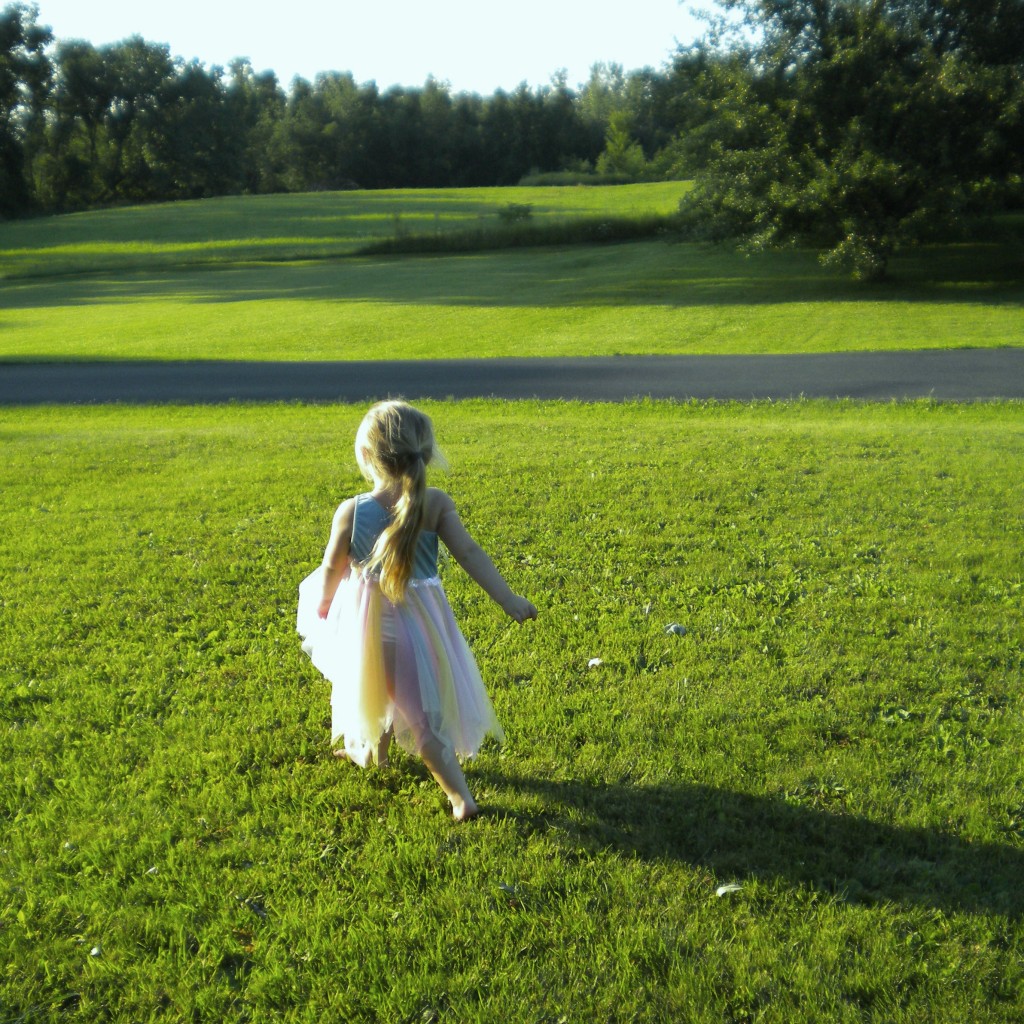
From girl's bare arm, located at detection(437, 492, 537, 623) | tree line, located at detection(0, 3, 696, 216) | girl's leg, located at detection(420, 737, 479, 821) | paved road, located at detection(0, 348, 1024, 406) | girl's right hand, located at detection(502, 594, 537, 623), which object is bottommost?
paved road, located at detection(0, 348, 1024, 406)

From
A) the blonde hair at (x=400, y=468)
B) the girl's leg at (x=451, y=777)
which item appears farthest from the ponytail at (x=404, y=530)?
the girl's leg at (x=451, y=777)

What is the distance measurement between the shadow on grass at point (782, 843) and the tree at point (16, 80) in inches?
3240

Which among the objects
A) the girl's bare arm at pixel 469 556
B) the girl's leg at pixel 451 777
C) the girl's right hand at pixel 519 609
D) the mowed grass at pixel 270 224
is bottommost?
the girl's leg at pixel 451 777

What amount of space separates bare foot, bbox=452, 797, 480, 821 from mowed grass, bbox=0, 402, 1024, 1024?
6cm

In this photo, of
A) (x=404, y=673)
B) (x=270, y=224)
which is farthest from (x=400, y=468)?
(x=270, y=224)

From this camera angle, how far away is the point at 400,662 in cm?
393

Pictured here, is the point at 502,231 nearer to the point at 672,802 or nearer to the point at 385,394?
the point at 385,394

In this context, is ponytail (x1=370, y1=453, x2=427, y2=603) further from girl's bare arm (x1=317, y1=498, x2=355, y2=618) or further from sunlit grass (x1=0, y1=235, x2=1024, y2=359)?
sunlit grass (x1=0, y1=235, x2=1024, y2=359)

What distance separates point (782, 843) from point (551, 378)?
48.4ft

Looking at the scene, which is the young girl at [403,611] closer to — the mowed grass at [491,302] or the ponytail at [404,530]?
the ponytail at [404,530]

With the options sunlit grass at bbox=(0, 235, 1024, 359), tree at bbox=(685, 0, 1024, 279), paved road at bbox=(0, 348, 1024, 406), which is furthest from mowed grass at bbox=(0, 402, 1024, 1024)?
tree at bbox=(685, 0, 1024, 279)

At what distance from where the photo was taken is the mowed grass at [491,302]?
23875 mm

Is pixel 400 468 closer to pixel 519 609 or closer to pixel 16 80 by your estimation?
pixel 519 609

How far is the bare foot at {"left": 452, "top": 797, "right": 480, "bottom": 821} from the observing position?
3.88 metres
